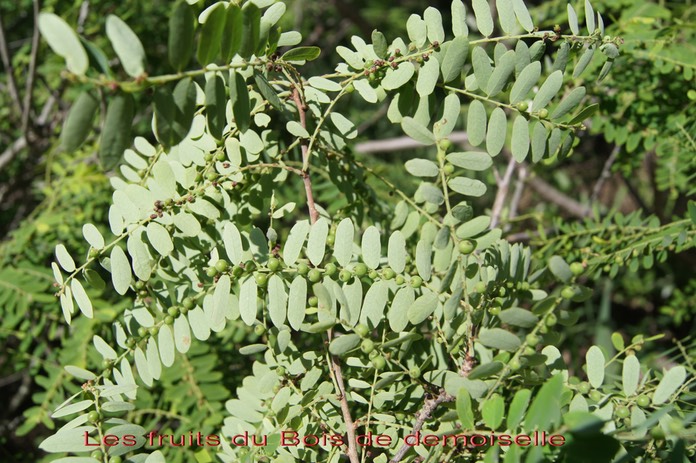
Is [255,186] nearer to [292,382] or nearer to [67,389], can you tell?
[292,382]

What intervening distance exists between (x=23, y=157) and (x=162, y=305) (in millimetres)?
1186

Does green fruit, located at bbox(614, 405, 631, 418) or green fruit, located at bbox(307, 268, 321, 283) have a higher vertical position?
green fruit, located at bbox(307, 268, 321, 283)

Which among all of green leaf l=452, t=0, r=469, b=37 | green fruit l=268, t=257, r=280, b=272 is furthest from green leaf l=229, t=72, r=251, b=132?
green leaf l=452, t=0, r=469, b=37

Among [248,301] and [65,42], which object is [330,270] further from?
[65,42]

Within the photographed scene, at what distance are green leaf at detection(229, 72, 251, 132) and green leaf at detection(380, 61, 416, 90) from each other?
14cm

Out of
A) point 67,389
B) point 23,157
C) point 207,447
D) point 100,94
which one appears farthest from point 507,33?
point 23,157

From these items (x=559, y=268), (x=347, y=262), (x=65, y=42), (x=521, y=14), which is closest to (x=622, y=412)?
(x=559, y=268)

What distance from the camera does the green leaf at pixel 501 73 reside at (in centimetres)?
54

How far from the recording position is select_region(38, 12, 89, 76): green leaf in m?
0.33

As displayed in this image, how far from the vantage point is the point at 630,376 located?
50 cm

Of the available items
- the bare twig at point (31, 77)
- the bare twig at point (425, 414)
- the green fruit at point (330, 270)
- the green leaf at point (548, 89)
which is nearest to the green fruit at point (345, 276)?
the green fruit at point (330, 270)

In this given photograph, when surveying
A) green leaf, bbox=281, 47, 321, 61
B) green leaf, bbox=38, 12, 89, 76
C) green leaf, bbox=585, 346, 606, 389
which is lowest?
green leaf, bbox=585, 346, 606, 389

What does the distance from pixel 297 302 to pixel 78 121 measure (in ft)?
0.74

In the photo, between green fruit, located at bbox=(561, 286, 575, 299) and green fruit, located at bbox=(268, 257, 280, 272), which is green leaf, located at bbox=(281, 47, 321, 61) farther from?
green fruit, located at bbox=(561, 286, 575, 299)
